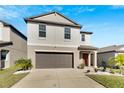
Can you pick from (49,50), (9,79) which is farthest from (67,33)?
(9,79)

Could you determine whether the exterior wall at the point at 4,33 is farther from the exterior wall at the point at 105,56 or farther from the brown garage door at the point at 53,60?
the exterior wall at the point at 105,56

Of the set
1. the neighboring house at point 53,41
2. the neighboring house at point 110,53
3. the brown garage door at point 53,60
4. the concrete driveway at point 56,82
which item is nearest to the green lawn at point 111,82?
the concrete driveway at point 56,82

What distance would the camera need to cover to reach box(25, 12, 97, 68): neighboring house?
19750 millimetres

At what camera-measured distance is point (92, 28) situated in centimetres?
2491

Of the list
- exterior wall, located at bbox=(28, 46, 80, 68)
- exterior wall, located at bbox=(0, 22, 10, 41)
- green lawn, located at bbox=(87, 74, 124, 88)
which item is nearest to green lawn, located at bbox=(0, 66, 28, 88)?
exterior wall, located at bbox=(28, 46, 80, 68)

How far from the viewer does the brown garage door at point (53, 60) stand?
20172mm

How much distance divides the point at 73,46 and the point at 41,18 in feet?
19.2

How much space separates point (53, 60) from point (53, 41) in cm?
255

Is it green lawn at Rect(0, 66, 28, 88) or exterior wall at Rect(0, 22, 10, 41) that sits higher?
exterior wall at Rect(0, 22, 10, 41)

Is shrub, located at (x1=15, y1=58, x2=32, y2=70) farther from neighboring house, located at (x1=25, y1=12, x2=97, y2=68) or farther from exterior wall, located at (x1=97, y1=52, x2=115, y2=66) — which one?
exterior wall, located at (x1=97, y1=52, x2=115, y2=66)

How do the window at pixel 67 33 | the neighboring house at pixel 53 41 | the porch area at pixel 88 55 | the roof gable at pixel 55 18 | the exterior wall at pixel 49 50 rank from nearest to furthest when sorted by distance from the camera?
the exterior wall at pixel 49 50 → the neighboring house at pixel 53 41 → the roof gable at pixel 55 18 → the window at pixel 67 33 → the porch area at pixel 88 55

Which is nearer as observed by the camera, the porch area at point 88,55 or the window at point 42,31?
the window at point 42,31

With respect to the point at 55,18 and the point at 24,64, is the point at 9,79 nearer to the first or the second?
the point at 24,64

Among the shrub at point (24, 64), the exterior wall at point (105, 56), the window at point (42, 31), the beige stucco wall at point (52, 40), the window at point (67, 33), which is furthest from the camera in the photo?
the exterior wall at point (105, 56)
